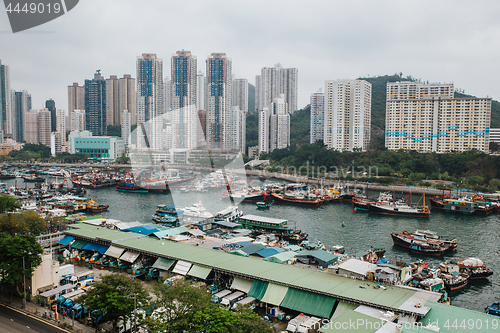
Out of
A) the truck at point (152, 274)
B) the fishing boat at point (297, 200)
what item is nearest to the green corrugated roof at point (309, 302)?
the truck at point (152, 274)

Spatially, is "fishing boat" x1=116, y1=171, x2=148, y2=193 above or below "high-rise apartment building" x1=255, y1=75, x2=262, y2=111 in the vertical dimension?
below

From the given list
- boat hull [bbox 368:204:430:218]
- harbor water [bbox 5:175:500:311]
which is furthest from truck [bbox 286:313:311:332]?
boat hull [bbox 368:204:430:218]

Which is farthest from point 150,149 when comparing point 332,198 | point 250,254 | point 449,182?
point 449,182

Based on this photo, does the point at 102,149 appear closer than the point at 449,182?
No

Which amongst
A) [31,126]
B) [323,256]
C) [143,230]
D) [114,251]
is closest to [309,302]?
[323,256]

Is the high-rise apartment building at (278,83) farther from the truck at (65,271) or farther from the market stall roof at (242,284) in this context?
the market stall roof at (242,284)

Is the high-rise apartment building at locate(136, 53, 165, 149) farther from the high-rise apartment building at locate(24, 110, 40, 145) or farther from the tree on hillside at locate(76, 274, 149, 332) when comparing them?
the tree on hillside at locate(76, 274, 149, 332)

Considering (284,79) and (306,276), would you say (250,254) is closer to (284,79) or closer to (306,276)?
(306,276)
